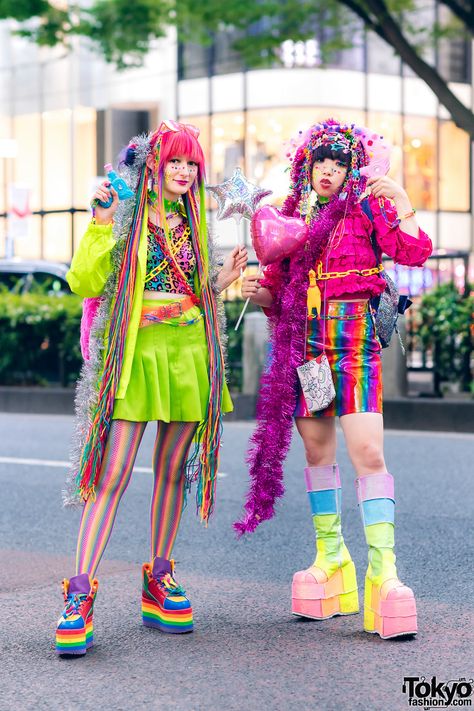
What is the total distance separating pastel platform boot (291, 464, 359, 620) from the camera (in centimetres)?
445

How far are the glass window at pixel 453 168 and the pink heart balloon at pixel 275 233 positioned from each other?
94.2 feet

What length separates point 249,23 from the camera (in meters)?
15.0

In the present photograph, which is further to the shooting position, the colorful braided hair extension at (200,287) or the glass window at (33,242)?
the glass window at (33,242)

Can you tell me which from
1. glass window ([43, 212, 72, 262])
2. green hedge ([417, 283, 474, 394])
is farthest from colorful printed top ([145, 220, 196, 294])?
glass window ([43, 212, 72, 262])

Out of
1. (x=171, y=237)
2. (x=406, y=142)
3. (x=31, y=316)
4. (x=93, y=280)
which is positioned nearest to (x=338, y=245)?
(x=171, y=237)

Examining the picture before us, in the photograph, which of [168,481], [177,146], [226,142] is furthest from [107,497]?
[226,142]

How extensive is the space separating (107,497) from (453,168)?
29.7 meters

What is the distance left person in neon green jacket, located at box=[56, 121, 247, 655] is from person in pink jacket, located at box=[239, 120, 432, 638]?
8.0 inches

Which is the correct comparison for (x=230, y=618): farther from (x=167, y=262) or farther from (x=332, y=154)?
(x=332, y=154)

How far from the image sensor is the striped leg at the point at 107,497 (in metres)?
4.11

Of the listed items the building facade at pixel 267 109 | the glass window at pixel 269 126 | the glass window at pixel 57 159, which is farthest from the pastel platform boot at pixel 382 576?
the glass window at pixel 57 159

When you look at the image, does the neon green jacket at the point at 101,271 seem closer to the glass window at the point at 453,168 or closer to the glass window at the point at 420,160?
the glass window at the point at 420,160

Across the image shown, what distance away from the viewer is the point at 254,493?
443 cm

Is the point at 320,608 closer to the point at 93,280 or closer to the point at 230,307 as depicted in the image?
the point at 93,280
